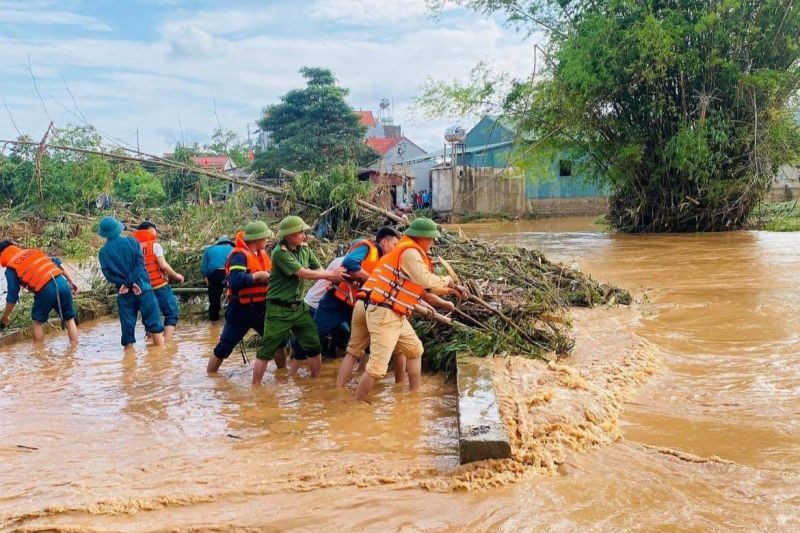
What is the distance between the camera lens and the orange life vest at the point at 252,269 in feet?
20.3

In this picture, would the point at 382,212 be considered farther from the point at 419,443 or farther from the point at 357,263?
the point at 419,443

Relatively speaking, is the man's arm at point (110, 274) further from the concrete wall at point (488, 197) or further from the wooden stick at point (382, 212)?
the concrete wall at point (488, 197)

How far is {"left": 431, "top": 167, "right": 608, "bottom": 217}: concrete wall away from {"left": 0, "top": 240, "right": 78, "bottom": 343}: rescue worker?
2213 centimetres

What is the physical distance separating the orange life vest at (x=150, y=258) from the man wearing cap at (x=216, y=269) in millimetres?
614

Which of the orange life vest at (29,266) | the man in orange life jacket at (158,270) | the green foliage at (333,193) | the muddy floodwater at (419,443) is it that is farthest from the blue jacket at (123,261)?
the green foliage at (333,193)

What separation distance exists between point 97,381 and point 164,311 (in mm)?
1912

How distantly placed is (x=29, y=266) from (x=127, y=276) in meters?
1.70

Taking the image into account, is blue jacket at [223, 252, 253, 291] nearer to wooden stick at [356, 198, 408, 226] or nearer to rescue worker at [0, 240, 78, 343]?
rescue worker at [0, 240, 78, 343]

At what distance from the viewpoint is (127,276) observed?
739 centimetres

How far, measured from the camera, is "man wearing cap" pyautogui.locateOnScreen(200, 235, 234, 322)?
27.9 feet

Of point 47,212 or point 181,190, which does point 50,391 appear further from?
point 47,212

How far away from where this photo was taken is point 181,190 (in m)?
11.9

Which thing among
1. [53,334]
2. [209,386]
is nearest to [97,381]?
[209,386]

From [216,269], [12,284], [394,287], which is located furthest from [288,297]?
[12,284]
